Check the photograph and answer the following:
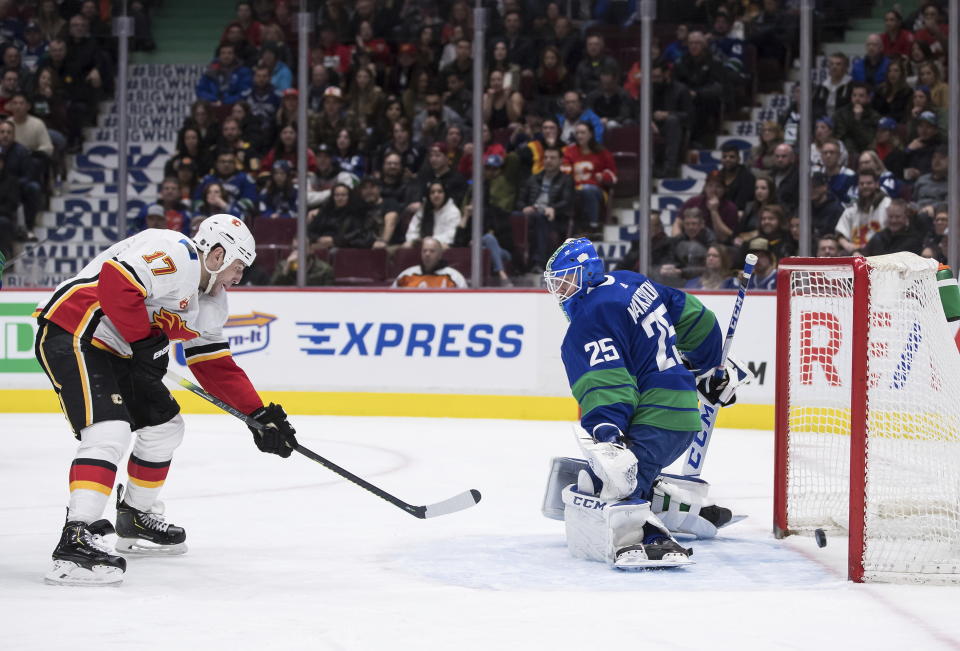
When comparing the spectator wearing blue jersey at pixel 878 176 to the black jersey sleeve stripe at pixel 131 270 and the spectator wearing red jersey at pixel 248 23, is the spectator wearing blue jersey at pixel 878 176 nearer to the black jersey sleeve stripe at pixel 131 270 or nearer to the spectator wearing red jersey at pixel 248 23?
the spectator wearing red jersey at pixel 248 23

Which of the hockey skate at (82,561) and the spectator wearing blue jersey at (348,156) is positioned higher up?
the spectator wearing blue jersey at (348,156)

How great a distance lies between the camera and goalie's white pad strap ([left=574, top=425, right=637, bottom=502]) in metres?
3.66

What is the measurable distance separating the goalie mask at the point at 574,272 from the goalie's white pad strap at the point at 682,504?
651 mm

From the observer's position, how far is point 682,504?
165 inches

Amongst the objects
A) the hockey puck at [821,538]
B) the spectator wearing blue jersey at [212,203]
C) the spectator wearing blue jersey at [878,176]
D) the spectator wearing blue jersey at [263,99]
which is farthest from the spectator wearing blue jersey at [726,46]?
the hockey puck at [821,538]

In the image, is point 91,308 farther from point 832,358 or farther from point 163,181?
point 163,181

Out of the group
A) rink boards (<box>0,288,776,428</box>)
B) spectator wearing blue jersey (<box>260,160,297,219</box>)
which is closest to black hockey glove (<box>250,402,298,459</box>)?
rink boards (<box>0,288,776,428</box>)

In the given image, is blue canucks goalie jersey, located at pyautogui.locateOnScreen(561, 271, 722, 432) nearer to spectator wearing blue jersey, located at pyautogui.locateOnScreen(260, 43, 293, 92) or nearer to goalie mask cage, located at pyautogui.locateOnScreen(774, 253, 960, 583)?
goalie mask cage, located at pyautogui.locateOnScreen(774, 253, 960, 583)

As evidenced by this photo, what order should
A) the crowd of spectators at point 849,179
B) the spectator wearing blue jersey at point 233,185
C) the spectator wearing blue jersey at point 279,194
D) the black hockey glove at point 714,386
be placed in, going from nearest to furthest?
the black hockey glove at point 714,386 < the crowd of spectators at point 849,179 < the spectator wearing blue jersey at point 279,194 < the spectator wearing blue jersey at point 233,185

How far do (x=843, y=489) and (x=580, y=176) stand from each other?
4.42 m

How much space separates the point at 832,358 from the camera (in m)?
4.88

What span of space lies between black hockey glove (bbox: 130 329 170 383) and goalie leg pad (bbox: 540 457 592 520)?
1.20 m

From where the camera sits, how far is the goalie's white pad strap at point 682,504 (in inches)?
164

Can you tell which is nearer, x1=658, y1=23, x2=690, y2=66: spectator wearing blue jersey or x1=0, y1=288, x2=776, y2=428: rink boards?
x1=0, y1=288, x2=776, y2=428: rink boards
